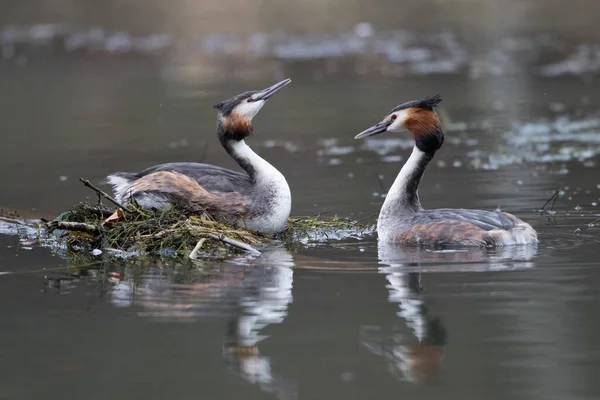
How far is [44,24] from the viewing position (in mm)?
29672

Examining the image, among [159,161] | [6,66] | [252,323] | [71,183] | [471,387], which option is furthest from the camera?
[6,66]

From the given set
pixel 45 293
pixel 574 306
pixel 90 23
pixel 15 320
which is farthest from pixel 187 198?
pixel 90 23

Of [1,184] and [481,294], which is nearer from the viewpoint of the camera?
[481,294]

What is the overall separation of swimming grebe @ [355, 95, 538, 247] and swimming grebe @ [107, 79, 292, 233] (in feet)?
2.68

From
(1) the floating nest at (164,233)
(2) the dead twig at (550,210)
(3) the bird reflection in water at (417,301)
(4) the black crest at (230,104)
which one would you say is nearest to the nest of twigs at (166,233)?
(1) the floating nest at (164,233)

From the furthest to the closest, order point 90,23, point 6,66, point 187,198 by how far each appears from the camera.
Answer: point 90,23, point 6,66, point 187,198

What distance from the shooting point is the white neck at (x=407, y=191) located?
946cm

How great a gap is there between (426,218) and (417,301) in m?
1.90

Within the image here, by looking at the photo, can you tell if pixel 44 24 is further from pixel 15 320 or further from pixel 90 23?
pixel 15 320

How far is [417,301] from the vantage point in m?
7.30

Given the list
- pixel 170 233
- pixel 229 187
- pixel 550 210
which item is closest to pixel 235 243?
pixel 170 233

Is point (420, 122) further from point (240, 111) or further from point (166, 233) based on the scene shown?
point (166, 233)

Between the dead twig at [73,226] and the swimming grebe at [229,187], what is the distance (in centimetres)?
42

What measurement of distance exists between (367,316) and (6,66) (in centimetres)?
1814
